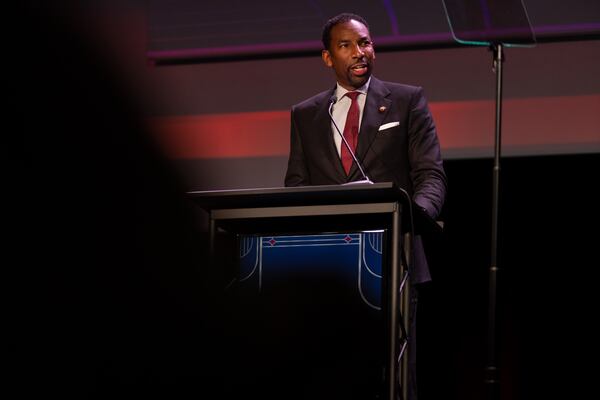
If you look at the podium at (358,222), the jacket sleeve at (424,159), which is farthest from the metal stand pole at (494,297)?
the podium at (358,222)

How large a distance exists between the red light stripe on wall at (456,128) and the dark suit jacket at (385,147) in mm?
1143

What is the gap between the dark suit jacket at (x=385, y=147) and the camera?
8.77 feet

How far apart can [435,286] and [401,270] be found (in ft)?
5.37

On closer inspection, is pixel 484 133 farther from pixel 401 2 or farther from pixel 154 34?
pixel 154 34

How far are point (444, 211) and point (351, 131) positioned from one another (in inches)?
47.3

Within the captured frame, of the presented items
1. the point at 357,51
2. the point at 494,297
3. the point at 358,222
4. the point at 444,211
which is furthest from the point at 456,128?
the point at 358,222

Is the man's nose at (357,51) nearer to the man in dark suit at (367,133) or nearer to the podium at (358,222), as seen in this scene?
the man in dark suit at (367,133)

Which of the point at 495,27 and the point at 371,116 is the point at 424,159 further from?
the point at 495,27

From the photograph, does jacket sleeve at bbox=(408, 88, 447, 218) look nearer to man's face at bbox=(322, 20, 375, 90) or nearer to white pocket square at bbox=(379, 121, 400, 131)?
white pocket square at bbox=(379, 121, 400, 131)

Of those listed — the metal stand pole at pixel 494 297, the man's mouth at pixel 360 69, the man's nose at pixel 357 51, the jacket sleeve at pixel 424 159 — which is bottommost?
the metal stand pole at pixel 494 297

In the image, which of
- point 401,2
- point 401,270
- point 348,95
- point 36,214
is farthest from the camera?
point 401,2

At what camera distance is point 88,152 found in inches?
145

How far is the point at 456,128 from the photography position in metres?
3.90

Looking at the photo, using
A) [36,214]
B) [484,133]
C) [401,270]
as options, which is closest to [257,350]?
[401,270]
